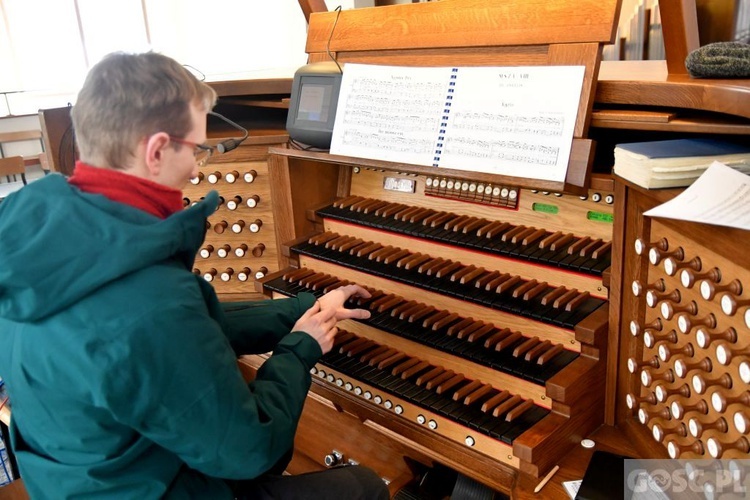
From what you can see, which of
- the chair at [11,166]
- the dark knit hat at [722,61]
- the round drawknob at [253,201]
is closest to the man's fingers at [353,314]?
the round drawknob at [253,201]

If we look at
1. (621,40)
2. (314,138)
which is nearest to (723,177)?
(314,138)

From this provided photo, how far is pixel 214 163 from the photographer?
2.36 m

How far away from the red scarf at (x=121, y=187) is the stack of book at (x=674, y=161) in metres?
0.89

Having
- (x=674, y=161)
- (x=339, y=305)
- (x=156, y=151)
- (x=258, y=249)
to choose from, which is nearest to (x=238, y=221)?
(x=258, y=249)

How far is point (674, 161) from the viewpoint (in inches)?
46.8

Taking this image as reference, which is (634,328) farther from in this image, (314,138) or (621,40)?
(621,40)

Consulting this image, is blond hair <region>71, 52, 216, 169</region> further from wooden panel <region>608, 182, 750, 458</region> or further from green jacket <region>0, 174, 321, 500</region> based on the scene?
wooden panel <region>608, 182, 750, 458</region>

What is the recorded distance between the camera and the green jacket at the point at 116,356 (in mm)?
994

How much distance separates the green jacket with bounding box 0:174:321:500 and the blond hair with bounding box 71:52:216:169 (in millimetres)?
96

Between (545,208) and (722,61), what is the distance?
0.64 metres

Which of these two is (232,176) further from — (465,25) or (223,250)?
(465,25)

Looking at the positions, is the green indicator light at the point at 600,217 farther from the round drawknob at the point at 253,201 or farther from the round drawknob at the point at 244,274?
the round drawknob at the point at 244,274

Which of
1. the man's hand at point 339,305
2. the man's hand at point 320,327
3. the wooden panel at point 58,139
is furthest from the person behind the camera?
the wooden panel at point 58,139

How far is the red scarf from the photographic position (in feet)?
3.56
